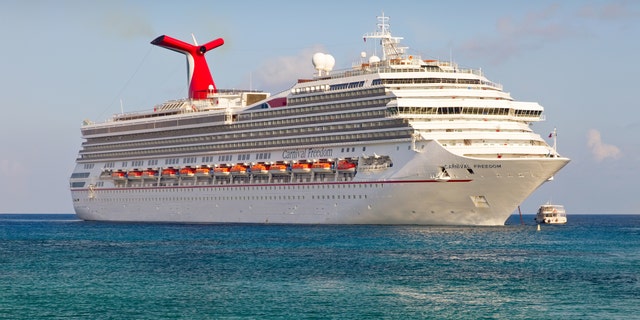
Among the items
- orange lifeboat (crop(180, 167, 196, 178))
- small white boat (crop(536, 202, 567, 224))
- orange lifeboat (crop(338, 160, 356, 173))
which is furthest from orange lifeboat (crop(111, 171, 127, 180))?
small white boat (crop(536, 202, 567, 224))

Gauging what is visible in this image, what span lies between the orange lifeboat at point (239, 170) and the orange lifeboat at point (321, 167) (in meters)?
10.6

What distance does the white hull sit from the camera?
81312 mm

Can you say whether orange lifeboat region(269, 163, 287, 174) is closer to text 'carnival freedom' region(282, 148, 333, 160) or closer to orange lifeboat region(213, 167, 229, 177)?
text 'carnival freedom' region(282, 148, 333, 160)

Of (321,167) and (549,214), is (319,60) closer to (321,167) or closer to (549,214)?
(321,167)

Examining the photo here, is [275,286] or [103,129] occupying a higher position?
[103,129]

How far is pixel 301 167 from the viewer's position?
9544 cm

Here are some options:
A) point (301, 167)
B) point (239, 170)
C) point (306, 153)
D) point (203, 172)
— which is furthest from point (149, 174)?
point (301, 167)

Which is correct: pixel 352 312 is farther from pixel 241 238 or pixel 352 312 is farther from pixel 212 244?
pixel 241 238

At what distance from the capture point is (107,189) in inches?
4825

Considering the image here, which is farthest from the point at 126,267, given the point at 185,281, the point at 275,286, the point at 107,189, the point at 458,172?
the point at 107,189

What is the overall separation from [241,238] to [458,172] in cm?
1746

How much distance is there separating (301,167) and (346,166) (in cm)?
632

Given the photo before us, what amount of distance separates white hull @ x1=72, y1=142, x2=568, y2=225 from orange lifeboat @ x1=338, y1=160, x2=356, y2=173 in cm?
114

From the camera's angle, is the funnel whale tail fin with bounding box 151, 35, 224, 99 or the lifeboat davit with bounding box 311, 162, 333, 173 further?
the funnel whale tail fin with bounding box 151, 35, 224, 99
